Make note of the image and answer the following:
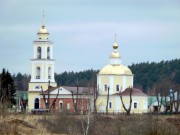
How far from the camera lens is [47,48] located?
93.2 m

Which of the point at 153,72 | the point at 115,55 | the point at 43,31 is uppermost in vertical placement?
the point at 43,31

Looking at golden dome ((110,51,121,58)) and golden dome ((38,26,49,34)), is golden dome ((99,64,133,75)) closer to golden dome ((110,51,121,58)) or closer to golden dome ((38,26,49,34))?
golden dome ((110,51,121,58))

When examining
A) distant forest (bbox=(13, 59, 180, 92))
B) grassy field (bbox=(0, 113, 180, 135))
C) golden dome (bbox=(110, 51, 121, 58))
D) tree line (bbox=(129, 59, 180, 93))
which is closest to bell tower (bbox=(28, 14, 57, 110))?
golden dome (bbox=(110, 51, 121, 58))

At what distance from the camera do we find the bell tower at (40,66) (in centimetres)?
9298

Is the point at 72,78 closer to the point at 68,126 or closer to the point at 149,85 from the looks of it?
the point at 149,85

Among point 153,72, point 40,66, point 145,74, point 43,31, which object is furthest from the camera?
point 153,72

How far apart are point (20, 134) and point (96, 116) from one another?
1928cm

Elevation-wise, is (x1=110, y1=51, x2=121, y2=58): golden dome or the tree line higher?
the tree line

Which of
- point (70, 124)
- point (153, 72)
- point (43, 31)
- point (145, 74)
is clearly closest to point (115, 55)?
point (43, 31)

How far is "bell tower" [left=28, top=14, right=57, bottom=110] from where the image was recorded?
305ft

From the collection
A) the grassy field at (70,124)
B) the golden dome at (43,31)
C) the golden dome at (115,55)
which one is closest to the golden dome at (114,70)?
the golden dome at (115,55)

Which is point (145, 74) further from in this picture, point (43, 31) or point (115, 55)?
point (43, 31)

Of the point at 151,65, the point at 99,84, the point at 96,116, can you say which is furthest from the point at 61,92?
the point at 151,65

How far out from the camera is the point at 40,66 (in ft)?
306
